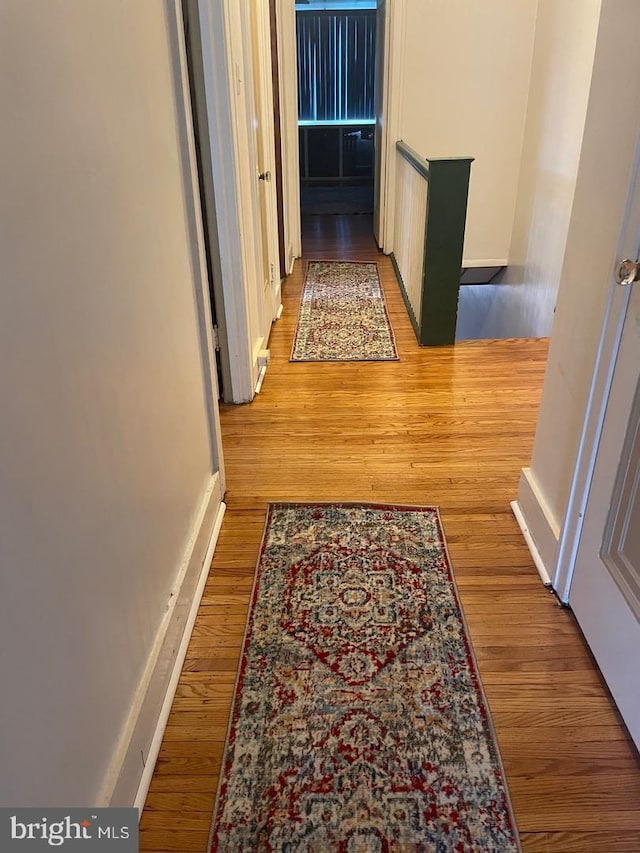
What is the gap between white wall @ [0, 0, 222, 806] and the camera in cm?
85

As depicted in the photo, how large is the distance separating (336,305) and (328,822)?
337 centimetres

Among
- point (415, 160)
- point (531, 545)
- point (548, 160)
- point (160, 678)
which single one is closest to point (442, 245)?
point (415, 160)

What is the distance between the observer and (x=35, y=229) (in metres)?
0.91

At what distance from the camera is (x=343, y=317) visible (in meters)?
3.98

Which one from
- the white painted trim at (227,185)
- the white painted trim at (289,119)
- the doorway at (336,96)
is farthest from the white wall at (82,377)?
the doorway at (336,96)

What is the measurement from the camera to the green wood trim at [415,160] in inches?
131

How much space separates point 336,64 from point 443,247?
6.82 metres

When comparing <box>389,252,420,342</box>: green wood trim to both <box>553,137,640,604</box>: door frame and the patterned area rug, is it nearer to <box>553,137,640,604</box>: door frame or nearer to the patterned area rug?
the patterned area rug

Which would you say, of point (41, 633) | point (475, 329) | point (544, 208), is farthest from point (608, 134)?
point (475, 329)

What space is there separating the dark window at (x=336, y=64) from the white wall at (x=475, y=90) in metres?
4.50

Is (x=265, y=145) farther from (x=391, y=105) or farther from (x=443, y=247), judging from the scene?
(x=391, y=105)

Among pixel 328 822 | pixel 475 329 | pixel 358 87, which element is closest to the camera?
pixel 328 822

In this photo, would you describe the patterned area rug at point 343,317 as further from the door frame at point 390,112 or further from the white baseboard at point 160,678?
the white baseboard at point 160,678

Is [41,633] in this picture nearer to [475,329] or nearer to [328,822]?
[328,822]
